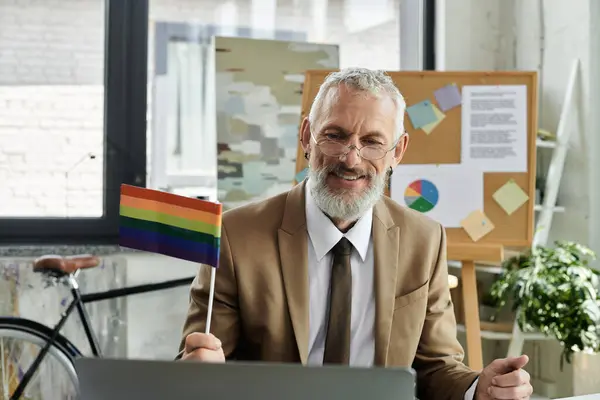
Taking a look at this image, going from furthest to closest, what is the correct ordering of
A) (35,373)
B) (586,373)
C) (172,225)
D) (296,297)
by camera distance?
(586,373), (35,373), (296,297), (172,225)

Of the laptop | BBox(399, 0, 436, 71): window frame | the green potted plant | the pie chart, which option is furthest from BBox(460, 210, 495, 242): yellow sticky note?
the laptop

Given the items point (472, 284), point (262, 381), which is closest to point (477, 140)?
point (472, 284)

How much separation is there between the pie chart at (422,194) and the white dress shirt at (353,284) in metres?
1.23

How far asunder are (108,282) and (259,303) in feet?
5.98

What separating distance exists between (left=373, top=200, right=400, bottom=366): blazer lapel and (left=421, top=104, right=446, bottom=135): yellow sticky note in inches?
47.9

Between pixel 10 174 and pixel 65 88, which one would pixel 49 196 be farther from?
pixel 65 88

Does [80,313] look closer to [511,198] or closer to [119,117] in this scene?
[119,117]

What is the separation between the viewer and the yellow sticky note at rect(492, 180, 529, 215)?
279 cm

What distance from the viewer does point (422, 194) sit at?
111 inches

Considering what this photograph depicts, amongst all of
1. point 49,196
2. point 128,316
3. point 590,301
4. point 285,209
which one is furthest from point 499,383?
point 49,196

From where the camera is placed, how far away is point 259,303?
152 centimetres

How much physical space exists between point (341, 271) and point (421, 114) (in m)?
1.39

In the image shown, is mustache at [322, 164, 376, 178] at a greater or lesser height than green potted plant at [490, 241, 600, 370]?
greater

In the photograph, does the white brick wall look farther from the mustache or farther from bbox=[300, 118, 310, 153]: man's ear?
the mustache
